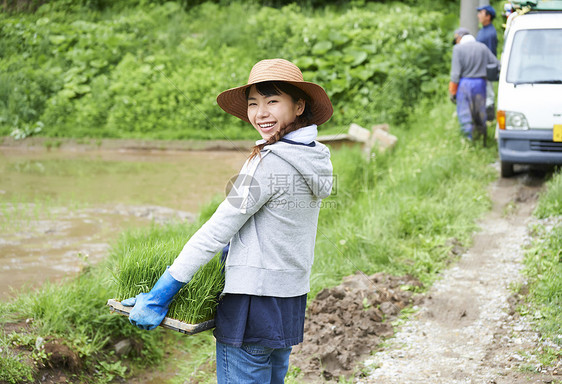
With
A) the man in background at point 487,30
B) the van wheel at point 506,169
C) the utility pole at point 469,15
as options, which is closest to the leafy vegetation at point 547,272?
the van wheel at point 506,169

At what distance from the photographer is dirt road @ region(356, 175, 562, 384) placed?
382 centimetres

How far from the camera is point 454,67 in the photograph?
858 cm

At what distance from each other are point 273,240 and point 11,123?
12081 mm

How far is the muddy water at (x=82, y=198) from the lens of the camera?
19.5 feet

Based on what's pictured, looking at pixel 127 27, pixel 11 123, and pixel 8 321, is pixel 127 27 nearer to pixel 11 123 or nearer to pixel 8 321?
pixel 11 123

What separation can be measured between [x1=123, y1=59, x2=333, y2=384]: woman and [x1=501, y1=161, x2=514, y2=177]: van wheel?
5.54 meters

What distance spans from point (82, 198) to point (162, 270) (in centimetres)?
613

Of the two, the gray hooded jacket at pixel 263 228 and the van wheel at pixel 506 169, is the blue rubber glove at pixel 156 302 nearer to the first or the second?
the gray hooded jacket at pixel 263 228

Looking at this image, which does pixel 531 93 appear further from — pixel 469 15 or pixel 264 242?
pixel 264 242

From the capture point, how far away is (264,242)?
2391 millimetres

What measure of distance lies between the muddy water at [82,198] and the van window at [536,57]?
4232 millimetres

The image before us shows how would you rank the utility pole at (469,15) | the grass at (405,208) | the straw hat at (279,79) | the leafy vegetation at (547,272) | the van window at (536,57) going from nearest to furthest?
the straw hat at (279,79) < the leafy vegetation at (547,272) < the grass at (405,208) < the van window at (536,57) < the utility pole at (469,15)

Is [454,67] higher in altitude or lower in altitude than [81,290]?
higher

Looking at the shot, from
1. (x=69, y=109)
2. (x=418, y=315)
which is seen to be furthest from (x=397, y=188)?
(x=69, y=109)
